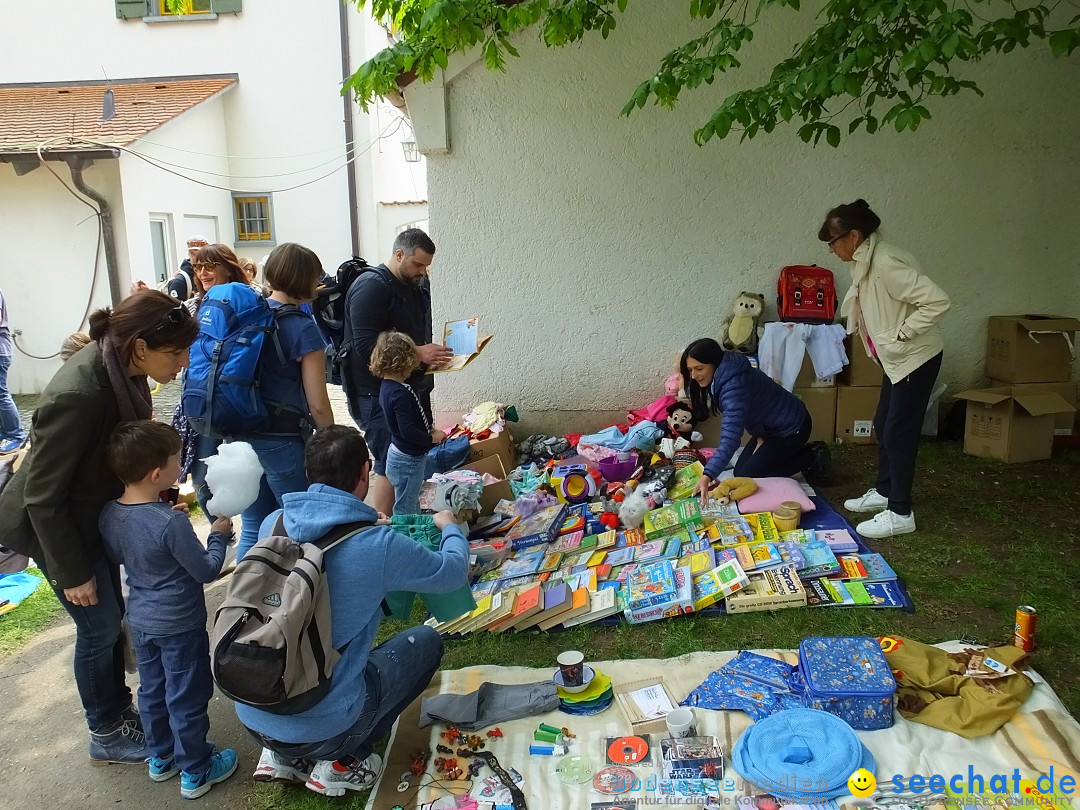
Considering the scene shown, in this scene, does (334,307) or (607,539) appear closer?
(607,539)

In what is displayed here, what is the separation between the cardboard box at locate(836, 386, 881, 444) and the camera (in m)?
6.01

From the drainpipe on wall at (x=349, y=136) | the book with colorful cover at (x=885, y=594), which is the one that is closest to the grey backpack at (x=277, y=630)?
the book with colorful cover at (x=885, y=594)

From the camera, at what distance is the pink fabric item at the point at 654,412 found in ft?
19.4

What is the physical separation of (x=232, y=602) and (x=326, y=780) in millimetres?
840

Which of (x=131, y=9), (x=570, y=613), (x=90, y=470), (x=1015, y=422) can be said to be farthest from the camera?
(x=131, y=9)

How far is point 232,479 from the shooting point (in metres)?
3.02

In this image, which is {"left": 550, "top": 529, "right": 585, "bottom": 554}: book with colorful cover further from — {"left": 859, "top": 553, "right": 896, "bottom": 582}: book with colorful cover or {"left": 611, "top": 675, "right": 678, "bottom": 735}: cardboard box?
{"left": 859, "top": 553, "right": 896, "bottom": 582}: book with colorful cover

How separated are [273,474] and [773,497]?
2.78 m

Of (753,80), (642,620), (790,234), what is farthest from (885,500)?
(753,80)

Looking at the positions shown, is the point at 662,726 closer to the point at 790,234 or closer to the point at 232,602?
the point at 232,602

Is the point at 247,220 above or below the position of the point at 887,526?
above

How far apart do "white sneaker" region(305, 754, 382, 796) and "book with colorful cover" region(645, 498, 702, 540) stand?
6.97 feet

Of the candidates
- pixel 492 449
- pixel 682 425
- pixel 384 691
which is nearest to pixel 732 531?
pixel 682 425

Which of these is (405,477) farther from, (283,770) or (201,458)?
(283,770)
